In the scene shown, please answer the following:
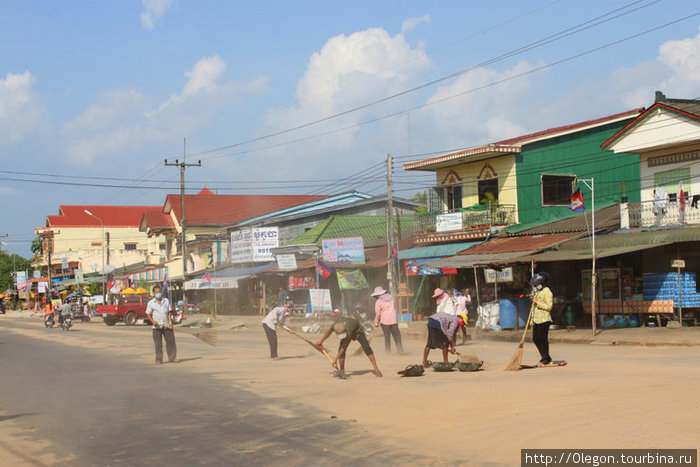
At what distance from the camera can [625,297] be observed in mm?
25984

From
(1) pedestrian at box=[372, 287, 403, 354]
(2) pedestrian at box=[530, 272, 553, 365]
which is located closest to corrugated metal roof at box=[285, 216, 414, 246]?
(1) pedestrian at box=[372, 287, 403, 354]

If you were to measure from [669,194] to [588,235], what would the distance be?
304cm

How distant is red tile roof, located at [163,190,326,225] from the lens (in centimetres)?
6425

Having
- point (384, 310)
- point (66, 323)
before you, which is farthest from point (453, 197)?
point (66, 323)

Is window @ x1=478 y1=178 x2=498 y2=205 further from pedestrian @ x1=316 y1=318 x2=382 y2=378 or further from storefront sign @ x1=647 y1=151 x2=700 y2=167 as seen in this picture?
pedestrian @ x1=316 y1=318 x2=382 y2=378

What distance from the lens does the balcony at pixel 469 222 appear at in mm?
33000

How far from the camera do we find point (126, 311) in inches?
1783

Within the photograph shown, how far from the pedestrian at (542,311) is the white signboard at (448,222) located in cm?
1901

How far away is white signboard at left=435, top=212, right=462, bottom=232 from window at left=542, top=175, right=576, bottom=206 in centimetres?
376

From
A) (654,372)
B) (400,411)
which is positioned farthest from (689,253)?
(400,411)

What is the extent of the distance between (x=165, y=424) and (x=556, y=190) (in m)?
25.4

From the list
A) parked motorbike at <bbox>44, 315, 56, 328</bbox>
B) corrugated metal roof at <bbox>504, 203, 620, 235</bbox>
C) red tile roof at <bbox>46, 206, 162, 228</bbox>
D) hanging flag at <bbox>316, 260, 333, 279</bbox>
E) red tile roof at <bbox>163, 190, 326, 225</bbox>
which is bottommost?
parked motorbike at <bbox>44, 315, 56, 328</bbox>

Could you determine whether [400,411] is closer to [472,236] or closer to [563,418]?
[563,418]

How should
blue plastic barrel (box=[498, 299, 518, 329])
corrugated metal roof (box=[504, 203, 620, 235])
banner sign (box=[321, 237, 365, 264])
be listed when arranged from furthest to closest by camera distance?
1. banner sign (box=[321, 237, 365, 264])
2. corrugated metal roof (box=[504, 203, 620, 235])
3. blue plastic barrel (box=[498, 299, 518, 329])
